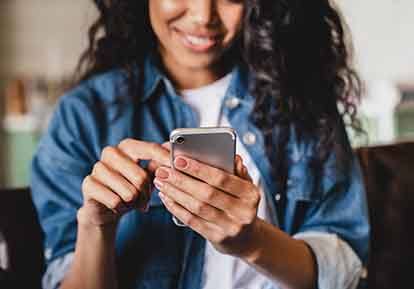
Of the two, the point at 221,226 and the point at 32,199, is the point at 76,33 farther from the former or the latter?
the point at 221,226

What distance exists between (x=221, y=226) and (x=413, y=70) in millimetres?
1579

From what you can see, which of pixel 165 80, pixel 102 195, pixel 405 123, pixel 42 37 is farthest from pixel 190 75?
pixel 42 37

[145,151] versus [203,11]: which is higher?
[203,11]

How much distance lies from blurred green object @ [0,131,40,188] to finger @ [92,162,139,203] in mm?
1498

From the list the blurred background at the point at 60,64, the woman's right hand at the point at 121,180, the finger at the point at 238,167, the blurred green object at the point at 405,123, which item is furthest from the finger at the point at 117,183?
the blurred green object at the point at 405,123

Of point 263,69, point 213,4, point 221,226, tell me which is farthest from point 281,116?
point 221,226

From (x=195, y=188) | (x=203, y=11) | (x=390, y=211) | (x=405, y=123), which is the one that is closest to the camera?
(x=195, y=188)

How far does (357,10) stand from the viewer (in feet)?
6.57

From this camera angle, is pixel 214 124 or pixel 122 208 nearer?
pixel 122 208

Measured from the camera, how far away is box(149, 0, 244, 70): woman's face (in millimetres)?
740

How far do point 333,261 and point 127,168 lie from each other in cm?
30

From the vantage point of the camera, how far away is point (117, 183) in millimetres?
607

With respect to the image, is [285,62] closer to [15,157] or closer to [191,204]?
[191,204]

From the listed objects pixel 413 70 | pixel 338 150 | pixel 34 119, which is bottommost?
pixel 34 119
